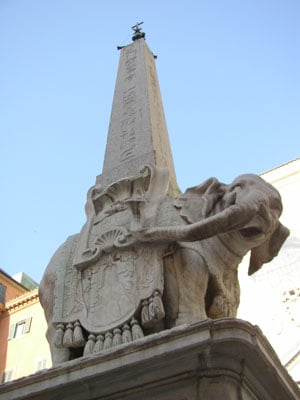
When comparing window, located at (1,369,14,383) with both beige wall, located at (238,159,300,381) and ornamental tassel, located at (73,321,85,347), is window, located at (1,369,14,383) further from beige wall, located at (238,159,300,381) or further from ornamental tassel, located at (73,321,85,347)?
ornamental tassel, located at (73,321,85,347)

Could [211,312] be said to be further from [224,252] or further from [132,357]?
[132,357]

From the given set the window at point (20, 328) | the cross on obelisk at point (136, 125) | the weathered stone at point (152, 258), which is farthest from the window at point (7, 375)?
the weathered stone at point (152, 258)

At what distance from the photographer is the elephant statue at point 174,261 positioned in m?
3.17

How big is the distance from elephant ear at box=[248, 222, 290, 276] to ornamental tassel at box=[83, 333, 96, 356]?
1.26 metres

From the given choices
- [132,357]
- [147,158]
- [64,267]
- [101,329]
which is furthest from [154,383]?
[147,158]

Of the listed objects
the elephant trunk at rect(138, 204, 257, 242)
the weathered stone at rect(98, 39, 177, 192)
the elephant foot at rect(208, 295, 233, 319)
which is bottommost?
the elephant foot at rect(208, 295, 233, 319)

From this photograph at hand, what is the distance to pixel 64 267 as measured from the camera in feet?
12.4

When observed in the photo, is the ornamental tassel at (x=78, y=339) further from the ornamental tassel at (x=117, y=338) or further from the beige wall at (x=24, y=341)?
the beige wall at (x=24, y=341)

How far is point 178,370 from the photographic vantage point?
2562mm

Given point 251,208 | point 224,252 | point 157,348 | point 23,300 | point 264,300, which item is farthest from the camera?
point 23,300

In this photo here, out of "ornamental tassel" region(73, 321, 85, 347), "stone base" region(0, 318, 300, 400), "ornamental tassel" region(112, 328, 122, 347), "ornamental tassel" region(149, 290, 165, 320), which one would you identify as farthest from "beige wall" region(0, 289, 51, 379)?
"stone base" region(0, 318, 300, 400)

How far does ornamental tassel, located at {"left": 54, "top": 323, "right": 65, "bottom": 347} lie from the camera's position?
131 inches

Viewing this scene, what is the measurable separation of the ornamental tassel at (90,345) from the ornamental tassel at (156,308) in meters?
0.40

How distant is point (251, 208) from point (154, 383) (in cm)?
119
